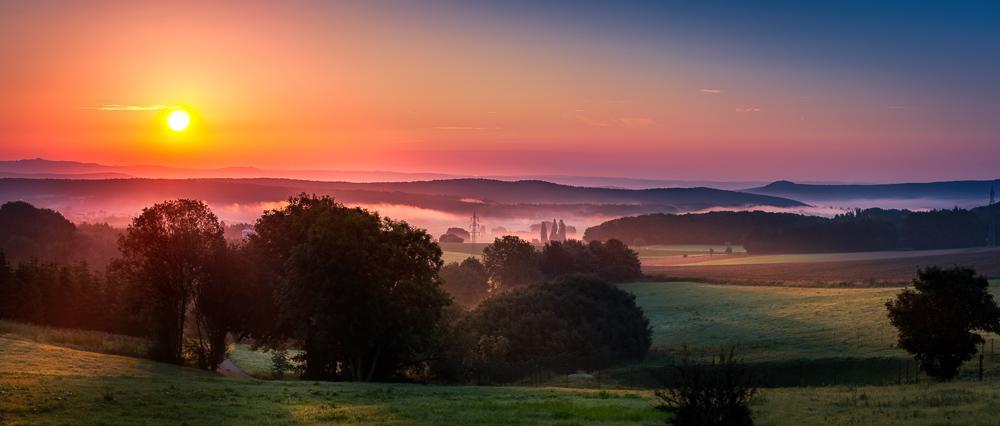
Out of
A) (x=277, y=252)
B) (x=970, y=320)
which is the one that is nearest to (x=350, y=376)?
(x=277, y=252)

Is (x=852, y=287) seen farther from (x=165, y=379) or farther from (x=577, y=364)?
(x=165, y=379)

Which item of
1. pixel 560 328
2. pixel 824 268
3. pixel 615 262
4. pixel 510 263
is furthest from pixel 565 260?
pixel 560 328

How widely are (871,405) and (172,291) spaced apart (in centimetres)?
4817

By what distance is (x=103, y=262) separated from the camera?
172 m

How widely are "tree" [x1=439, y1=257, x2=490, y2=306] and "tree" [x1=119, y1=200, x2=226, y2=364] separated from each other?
89.8 meters

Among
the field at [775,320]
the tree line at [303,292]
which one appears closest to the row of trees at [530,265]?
the field at [775,320]

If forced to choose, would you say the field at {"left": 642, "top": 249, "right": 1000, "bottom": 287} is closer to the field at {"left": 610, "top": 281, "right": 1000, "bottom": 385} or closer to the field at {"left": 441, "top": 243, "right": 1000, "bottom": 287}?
the field at {"left": 441, "top": 243, "right": 1000, "bottom": 287}

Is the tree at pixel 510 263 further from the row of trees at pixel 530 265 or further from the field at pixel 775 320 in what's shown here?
the field at pixel 775 320

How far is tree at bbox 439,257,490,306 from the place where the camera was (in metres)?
152

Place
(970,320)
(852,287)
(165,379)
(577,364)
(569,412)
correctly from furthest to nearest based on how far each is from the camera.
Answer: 1. (852,287)
2. (577,364)
3. (970,320)
4. (165,379)
5. (569,412)

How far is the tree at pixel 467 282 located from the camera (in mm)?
152000

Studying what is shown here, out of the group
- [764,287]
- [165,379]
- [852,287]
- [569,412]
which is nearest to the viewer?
[569,412]

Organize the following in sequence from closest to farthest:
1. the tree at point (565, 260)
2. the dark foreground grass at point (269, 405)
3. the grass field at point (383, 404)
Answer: the dark foreground grass at point (269, 405)
the grass field at point (383, 404)
the tree at point (565, 260)

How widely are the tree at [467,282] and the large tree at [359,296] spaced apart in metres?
91.2
